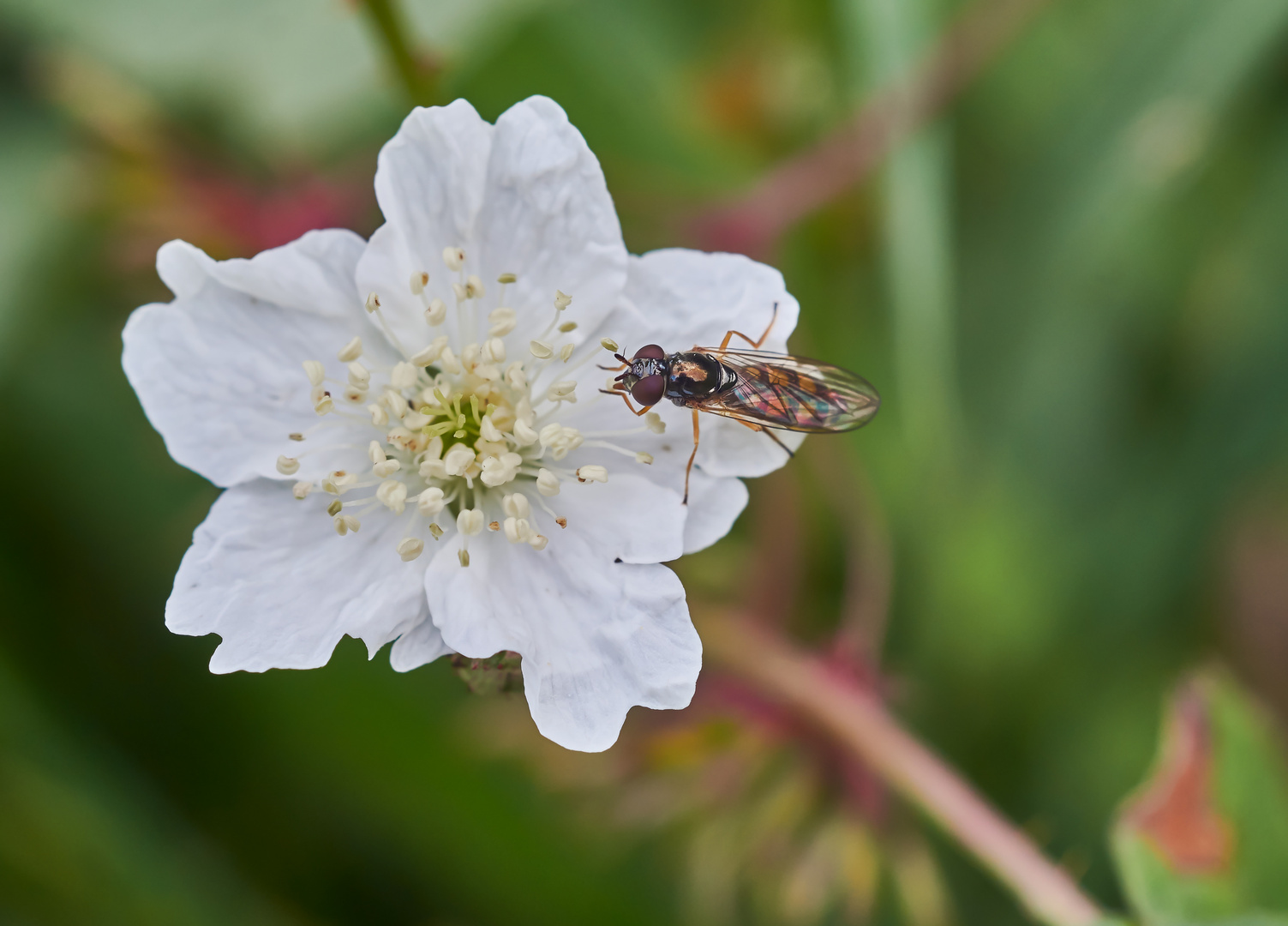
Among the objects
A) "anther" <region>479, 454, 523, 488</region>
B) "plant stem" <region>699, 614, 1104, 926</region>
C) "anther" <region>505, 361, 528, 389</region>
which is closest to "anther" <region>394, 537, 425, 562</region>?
"anther" <region>479, 454, 523, 488</region>

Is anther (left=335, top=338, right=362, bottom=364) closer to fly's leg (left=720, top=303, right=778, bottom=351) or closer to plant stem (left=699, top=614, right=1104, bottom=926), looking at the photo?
fly's leg (left=720, top=303, right=778, bottom=351)

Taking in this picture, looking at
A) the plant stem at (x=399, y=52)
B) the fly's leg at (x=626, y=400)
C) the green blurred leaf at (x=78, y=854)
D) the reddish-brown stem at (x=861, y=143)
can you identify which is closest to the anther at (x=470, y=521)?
the fly's leg at (x=626, y=400)

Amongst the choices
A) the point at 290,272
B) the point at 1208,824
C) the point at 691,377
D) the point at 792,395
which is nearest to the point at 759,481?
the point at 792,395

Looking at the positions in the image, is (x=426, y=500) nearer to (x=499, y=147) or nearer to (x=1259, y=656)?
(x=499, y=147)

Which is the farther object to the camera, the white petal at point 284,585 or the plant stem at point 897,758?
the plant stem at point 897,758

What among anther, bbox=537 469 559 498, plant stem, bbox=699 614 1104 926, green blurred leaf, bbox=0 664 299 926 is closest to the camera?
anther, bbox=537 469 559 498

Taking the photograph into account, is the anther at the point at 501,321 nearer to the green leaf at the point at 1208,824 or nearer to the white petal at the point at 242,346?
the white petal at the point at 242,346

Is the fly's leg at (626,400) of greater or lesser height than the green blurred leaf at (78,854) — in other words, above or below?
above

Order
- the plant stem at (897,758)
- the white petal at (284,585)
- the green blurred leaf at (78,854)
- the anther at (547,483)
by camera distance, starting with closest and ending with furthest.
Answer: the white petal at (284,585)
the anther at (547,483)
the plant stem at (897,758)
the green blurred leaf at (78,854)
